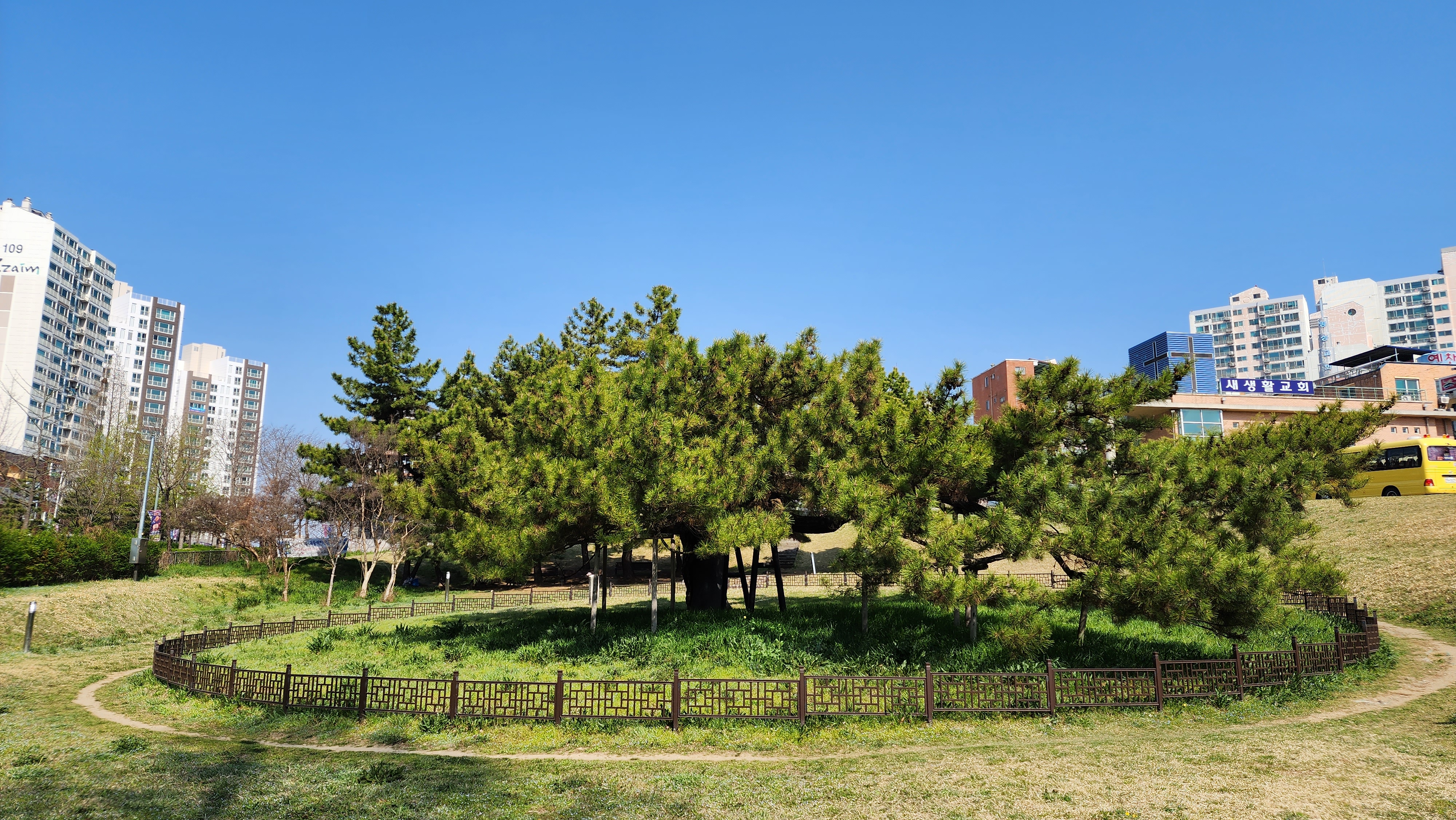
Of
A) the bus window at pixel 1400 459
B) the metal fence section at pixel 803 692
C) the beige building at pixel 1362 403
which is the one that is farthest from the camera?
the beige building at pixel 1362 403

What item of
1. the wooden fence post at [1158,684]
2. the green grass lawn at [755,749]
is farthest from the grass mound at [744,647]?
the wooden fence post at [1158,684]

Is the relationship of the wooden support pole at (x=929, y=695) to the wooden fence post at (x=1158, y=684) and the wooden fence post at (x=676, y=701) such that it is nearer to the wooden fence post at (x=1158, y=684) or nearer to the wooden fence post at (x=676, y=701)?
the wooden fence post at (x=1158, y=684)

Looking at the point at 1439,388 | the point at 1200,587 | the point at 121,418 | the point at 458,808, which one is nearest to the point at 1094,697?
the point at 1200,587

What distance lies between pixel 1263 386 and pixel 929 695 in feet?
178

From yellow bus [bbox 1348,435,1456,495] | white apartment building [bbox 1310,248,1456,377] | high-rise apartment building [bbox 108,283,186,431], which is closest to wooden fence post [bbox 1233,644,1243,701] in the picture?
yellow bus [bbox 1348,435,1456,495]

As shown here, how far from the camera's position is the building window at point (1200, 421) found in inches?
2035

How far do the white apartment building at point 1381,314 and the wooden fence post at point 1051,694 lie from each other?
11354cm

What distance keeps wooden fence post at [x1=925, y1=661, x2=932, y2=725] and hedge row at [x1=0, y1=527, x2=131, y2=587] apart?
35.6 metres

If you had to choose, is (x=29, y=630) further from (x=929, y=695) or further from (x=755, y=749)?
(x=929, y=695)

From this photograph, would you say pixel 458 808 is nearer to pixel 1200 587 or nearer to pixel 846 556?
pixel 846 556

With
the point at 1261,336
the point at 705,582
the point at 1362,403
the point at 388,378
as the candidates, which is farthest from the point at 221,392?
the point at 1261,336

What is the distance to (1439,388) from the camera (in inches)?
2296

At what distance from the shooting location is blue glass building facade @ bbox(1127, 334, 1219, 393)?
216ft

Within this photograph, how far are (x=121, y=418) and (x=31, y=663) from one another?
38.6 metres
